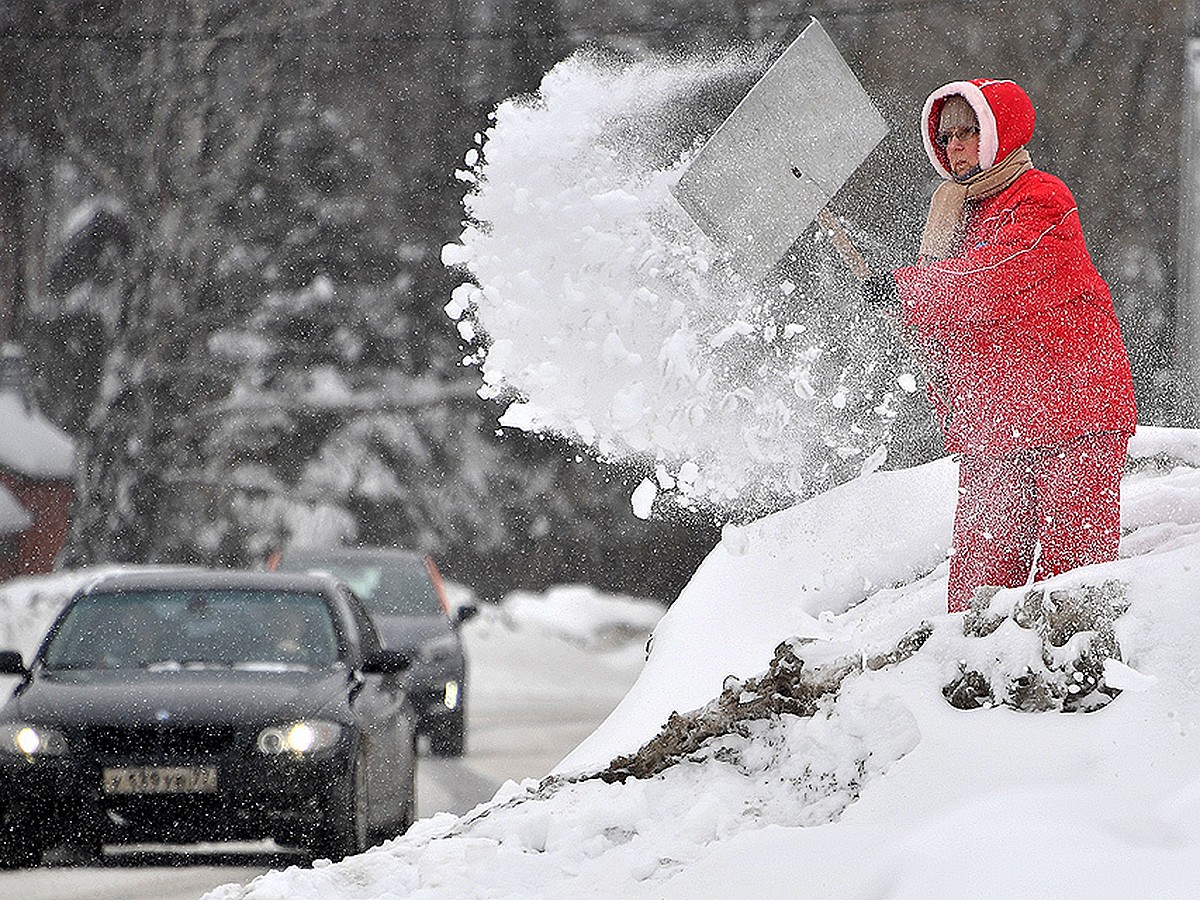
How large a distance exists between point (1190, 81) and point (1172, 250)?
27.0ft

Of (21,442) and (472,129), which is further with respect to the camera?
(21,442)

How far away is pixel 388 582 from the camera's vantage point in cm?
1326

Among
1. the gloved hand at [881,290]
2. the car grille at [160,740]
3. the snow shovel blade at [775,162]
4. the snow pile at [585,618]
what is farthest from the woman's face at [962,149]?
the snow pile at [585,618]

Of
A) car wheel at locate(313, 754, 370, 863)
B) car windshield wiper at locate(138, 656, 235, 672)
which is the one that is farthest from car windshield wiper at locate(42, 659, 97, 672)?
car wheel at locate(313, 754, 370, 863)

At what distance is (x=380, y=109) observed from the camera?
88.3ft

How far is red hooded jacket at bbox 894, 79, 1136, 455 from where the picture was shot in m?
4.89

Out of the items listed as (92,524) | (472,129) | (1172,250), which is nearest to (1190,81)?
(1172,250)

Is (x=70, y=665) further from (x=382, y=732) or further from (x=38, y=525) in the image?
(x=38, y=525)

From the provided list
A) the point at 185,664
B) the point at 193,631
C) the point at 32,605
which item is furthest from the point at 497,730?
the point at 32,605

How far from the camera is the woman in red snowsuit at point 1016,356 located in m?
4.90

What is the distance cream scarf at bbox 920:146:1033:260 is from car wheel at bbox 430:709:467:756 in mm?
7188

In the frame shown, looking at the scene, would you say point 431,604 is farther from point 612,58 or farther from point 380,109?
point 380,109

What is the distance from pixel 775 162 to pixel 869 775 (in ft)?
7.79

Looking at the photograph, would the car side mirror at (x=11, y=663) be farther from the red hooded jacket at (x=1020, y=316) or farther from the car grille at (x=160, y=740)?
the red hooded jacket at (x=1020, y=316)
